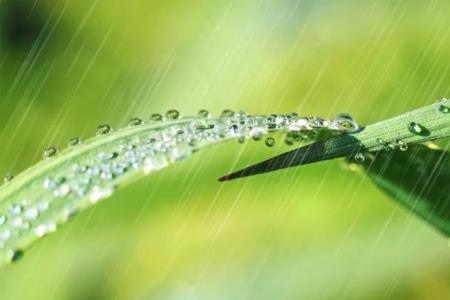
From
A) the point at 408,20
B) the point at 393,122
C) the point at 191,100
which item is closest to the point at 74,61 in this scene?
the point at 191,100

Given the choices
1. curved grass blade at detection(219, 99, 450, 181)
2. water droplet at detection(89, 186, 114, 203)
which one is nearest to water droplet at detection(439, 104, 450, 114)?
curved grass blade at detection(219, 99, 450, 181)

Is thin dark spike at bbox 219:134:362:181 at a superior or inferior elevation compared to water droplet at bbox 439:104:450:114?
inferior

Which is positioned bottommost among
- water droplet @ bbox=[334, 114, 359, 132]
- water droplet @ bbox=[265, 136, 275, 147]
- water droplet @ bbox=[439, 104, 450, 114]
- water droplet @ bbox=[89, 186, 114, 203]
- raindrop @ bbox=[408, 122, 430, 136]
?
water droplet @ bbox=[89, 186, 114, 203]

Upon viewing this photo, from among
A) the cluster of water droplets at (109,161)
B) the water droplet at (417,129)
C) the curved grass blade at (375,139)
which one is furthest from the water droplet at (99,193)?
the water droplet at (417,129)

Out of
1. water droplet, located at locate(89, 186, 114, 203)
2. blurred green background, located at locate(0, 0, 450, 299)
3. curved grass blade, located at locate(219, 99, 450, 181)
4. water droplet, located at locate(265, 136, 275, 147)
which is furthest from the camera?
blurred green background, located at locate(0, 0, 450, 299)

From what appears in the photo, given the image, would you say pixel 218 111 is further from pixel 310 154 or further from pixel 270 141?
pixel 310 154

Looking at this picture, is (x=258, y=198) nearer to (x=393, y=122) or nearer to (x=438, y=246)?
(x=438, y=246)

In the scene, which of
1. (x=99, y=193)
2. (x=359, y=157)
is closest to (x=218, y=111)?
(x=359, y=157)

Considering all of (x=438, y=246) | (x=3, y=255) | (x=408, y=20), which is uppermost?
(x=408, y=20)

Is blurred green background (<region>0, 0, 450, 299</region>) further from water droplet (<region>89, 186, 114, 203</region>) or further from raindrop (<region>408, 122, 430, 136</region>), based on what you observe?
water droplet (<region>89, 186, 114, 203</region>)
